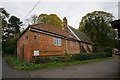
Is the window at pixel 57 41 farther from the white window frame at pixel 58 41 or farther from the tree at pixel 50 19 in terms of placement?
the tree at pixel 50 19

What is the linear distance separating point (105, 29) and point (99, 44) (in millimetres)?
5958

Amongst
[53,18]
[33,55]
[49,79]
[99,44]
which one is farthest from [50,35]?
[99,44]

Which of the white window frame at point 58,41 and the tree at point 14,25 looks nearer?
the white window frame at point 58,41

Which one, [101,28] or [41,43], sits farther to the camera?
[101,28]

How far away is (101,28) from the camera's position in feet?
91.3

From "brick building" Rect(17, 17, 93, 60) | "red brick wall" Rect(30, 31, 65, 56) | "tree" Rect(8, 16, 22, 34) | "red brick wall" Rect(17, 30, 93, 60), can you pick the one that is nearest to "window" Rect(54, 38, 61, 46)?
"brick building" Rect(17, 17, 93, 60)

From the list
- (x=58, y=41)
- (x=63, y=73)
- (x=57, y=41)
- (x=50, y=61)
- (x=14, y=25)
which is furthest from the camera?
(x=14, y=25)

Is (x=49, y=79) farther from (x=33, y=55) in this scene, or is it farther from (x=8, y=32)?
(x=8, y=32)

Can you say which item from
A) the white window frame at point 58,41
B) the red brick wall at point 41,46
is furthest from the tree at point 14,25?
the white window frame at point 58,41

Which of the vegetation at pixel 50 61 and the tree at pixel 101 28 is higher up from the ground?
the tree at pixel 101 28

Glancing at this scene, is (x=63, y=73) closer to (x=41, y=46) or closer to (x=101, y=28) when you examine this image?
(x=41, y=46)

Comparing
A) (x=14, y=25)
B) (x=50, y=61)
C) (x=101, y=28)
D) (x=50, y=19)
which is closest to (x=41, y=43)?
(x=50, y=61)

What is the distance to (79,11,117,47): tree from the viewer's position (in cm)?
2709

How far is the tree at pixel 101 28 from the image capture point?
27094 millimetres
